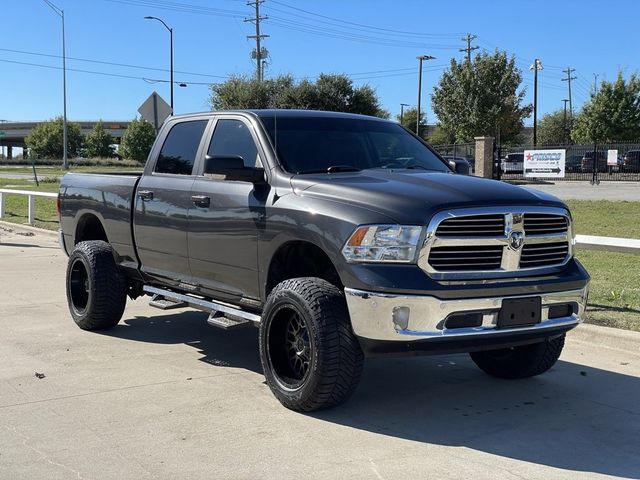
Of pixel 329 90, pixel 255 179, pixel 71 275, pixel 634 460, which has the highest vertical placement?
pixel 329 90

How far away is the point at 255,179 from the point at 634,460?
3010 mm

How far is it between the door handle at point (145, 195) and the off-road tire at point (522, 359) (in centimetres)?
308

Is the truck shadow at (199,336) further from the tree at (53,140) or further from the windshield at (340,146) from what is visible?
the tree at (53,140)

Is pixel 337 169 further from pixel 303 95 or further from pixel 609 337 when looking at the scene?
pixel 303 95

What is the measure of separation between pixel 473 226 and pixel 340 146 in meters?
1.63

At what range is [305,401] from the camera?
185 inches

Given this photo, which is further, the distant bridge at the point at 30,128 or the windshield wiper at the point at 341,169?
the distant bridge at the point at 30,128

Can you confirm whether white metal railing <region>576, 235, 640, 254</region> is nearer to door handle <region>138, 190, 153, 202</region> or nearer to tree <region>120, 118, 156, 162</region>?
door handle <region>138, 190, 153, 202</region>

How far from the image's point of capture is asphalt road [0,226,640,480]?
158 inches

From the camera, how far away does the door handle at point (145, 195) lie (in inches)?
251

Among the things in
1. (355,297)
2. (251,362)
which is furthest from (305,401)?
(251,362)

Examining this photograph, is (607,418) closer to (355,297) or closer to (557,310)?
(557,310)

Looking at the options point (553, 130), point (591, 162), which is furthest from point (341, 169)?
point (553, 130)

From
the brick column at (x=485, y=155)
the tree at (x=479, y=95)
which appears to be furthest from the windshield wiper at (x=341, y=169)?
the tree at (x=479, y=95)
